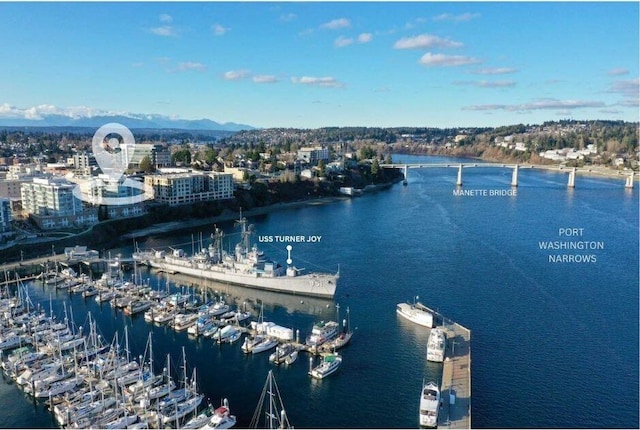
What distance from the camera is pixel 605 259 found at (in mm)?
19578

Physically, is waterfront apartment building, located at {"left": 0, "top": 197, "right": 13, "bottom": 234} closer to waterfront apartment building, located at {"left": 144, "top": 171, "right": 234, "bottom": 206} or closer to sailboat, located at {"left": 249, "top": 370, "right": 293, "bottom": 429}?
waterfront apartment building, located at {"left": 144, "top": 171, "right": 234, "bottom": 206}

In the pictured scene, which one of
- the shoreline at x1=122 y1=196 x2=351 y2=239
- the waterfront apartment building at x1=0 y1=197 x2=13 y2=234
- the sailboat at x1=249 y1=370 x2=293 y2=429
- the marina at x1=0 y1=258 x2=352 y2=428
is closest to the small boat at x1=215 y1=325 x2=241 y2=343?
the marina at x1=0 y1=258 x2=352 y2=428

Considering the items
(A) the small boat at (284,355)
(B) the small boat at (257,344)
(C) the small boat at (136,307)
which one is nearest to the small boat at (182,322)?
(C) the small boat at (136,307)

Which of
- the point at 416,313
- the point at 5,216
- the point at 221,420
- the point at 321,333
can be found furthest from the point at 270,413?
the point at 5,216

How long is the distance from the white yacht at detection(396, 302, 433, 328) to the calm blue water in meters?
0.25

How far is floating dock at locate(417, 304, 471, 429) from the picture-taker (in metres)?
8.63

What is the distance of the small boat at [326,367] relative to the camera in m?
10.5

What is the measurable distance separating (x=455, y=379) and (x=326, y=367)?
8.67 feet

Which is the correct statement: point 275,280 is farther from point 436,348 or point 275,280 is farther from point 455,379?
point 455,379

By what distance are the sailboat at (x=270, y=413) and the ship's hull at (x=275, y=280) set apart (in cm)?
580

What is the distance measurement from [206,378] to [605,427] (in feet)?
25.4

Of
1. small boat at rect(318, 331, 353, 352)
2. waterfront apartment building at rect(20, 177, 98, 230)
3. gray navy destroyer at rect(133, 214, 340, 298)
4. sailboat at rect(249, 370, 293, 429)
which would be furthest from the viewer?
waterfront apartment building at rect(20, 177, 98, 230)

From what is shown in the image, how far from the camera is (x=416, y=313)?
13156 mm

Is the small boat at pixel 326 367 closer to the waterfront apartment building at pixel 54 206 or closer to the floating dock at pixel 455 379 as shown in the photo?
the floating dock at pixel 455 379
